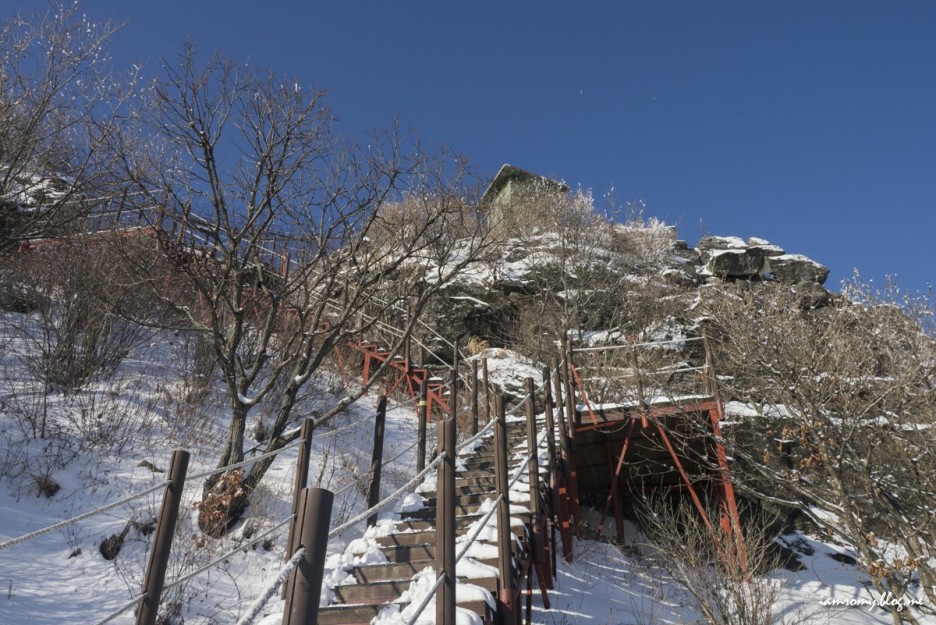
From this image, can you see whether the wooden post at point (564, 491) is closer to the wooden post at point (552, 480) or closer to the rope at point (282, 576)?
the wooden post at point (552, 480)

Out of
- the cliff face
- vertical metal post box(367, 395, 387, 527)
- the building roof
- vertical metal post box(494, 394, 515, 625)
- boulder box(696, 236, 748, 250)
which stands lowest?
vertical metal post box(494, 394, 515, 625)

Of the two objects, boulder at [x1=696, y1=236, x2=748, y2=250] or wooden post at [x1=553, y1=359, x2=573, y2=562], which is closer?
wooden post at [x1=553, y1=359, x2=573, y2=562]

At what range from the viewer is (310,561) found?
6.73 ft

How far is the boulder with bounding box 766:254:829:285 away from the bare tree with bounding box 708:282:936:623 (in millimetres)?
8832

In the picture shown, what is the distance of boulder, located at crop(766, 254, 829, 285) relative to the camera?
22.5m

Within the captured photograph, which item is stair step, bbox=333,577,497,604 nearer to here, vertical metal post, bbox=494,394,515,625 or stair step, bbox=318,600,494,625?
stair step, bbox=318,600,494,625

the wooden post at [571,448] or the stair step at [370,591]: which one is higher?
the wooden post at [571,448]

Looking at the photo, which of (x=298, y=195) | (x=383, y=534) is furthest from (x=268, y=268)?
(x=383, y=534)

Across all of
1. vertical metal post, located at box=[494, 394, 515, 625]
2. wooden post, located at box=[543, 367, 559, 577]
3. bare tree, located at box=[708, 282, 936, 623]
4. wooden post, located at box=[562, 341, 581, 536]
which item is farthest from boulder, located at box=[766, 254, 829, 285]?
vertical metal post, located at box=[494, 394, 515, 625]

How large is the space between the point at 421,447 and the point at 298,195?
14.7 ft

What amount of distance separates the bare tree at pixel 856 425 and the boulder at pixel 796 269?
8832 millimetres

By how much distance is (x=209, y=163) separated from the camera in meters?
9.52

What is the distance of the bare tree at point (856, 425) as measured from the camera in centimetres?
912

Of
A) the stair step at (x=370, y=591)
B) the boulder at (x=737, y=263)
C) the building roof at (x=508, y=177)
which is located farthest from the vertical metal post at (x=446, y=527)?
the building roof at (x=508, y=177)
